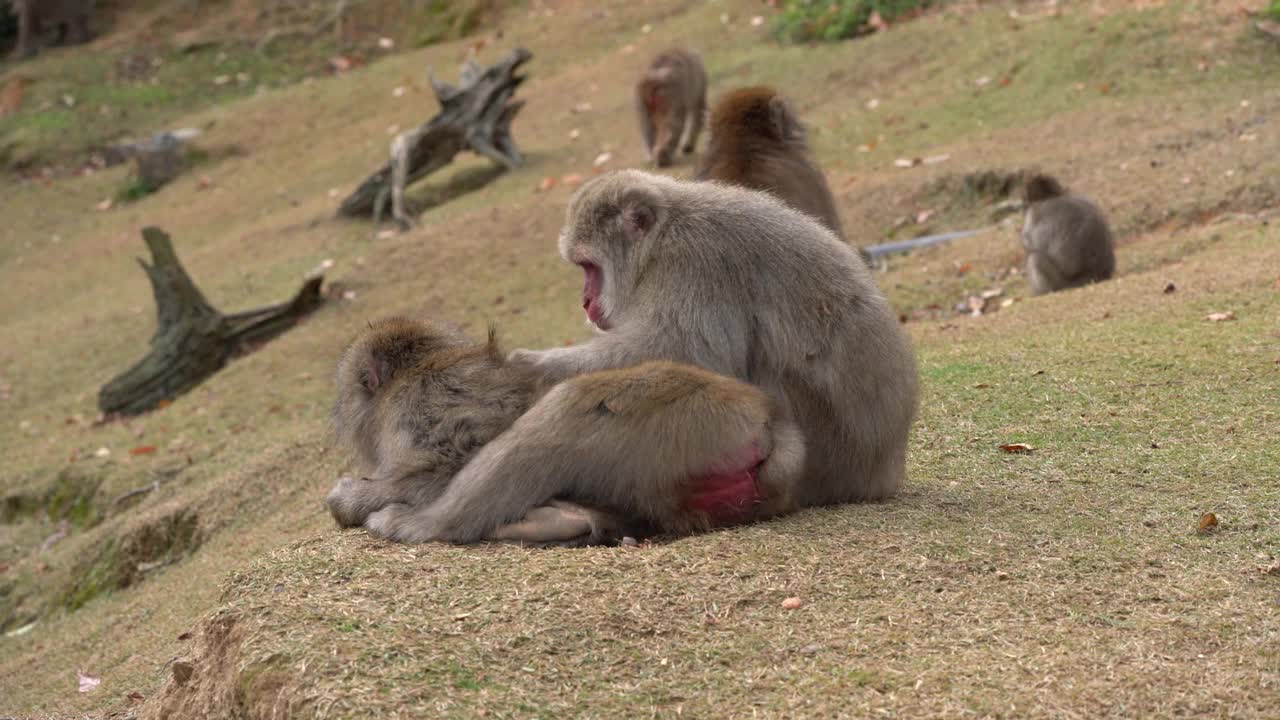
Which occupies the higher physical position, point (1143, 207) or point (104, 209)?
point (1143, 207)

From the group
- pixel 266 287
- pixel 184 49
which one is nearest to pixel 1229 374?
pixel 266 287

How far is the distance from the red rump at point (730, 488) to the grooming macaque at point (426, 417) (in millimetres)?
279

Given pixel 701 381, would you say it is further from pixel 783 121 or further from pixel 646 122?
pixel 646 122

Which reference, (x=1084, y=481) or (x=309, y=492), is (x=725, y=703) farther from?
(x=309, y=492)

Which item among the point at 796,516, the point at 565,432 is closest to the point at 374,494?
the point at 565,432

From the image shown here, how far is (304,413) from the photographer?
400 inches

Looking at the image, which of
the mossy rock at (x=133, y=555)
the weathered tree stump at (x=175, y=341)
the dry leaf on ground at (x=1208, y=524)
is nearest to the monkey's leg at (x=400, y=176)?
the weathered tree stump at (x=175, y=341)

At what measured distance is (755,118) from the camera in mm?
8219

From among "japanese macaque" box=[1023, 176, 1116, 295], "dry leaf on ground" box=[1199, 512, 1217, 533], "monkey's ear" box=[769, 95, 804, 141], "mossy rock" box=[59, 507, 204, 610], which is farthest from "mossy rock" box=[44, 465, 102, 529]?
"dry leaf on ground" box=[1199, 512, 1217, 533]

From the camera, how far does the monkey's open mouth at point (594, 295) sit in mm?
4824

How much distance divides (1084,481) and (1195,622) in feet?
4.92

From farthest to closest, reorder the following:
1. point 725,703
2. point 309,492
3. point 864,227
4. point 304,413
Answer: point 864,227 < point 304,413 < point 309,492 < point 725,703

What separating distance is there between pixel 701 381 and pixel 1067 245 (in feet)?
18.8

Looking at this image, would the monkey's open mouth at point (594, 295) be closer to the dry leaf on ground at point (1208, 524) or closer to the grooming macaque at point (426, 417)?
the grooming macaque at point (426, 417)
